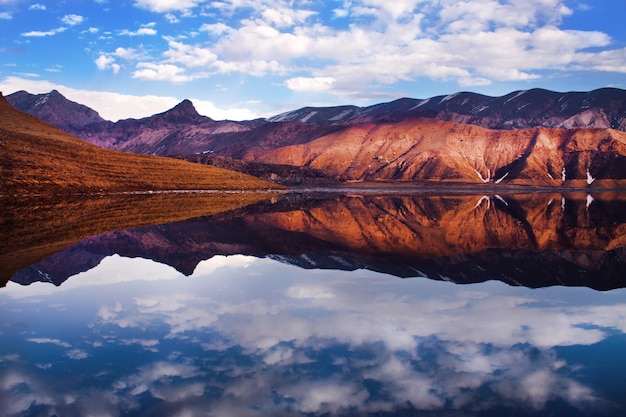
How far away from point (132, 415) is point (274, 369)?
269 centimetres

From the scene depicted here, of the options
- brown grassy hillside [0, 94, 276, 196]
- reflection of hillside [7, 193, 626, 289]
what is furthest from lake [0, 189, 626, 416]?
brown grassy hillside [0, 94, 276, 196]

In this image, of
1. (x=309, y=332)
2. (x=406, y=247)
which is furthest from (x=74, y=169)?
(x=309, y=332)

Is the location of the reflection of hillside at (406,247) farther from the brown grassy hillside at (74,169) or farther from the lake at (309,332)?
the brown grassy hillside at (74,169)

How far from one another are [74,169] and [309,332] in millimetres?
93022

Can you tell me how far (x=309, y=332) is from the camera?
1174 cm

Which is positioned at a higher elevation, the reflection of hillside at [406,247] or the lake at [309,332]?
the lake at [309,332]

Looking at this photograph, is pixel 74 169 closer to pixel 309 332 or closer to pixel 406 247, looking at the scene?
pixel 406 247

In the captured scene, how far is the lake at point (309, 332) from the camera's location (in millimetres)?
8320

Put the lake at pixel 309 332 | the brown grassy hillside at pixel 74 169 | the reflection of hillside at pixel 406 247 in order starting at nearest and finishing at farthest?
the lake at pixel 309 332
the reflection of hillside at pixel 406 247
the brown grassy hillside at pixel 74 169

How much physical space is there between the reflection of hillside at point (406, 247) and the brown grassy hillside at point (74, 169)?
172 ft

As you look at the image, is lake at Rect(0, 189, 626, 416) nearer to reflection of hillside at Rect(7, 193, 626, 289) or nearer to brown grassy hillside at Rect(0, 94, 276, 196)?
reflection of hillside at Rect(7, 193, 626, 289)

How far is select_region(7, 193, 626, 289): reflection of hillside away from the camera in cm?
2016

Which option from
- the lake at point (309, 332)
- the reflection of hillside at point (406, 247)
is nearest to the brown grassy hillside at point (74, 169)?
the reflection of hillside at point (406, 247)

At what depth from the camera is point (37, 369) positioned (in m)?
9.47
